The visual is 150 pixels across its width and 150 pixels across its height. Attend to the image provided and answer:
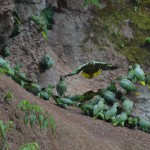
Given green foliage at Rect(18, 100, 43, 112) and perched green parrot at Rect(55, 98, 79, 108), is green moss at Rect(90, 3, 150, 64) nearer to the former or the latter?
perched green parrot at Rect(55, 98, 79, 108)

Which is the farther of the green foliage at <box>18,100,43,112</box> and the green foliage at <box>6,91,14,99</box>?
the green foliage at <box>6,91,14,99</box>

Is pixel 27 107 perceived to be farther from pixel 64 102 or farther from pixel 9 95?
pixel 64 102

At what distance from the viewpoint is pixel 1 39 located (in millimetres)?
7539

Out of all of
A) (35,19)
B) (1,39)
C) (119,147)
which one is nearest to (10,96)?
(119,147)

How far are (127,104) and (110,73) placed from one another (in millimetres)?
1787

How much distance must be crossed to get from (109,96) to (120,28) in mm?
2519

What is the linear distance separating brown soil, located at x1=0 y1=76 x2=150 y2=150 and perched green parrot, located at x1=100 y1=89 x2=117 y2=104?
60 cm

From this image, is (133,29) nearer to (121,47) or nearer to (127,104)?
(121,47)

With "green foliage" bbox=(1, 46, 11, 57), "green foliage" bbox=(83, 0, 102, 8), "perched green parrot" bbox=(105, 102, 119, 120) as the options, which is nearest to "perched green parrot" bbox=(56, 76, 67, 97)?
"perched green parrot" bbox=(105, 102, 119, 120)

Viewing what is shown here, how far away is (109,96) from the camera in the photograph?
8.09 meters

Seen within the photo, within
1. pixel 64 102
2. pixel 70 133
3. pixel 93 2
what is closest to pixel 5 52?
pixel 64 102

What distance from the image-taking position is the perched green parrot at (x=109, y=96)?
8.06 meters

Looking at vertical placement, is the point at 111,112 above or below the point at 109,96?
below

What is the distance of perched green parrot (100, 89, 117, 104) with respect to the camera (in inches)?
317
